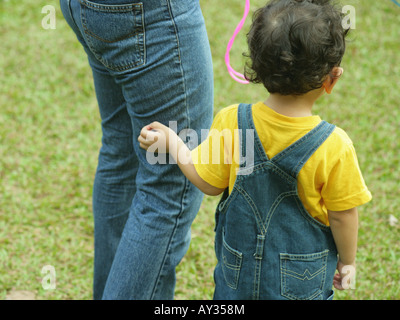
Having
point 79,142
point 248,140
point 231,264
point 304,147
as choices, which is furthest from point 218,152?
point 79,142

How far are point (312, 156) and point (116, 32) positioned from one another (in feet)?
2.16

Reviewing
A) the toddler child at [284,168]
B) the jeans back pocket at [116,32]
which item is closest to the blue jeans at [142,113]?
the jeans back pocket at [116,32]

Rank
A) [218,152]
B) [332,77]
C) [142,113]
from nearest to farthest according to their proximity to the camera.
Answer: [332,77]
[218,152]
[142,113]

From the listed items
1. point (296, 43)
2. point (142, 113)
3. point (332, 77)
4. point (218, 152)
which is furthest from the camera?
point (142, 113)

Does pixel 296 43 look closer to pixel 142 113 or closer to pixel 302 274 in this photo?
pixel 142 113

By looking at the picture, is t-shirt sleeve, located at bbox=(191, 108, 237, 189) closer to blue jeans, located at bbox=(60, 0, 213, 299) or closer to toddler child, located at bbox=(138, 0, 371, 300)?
toddler child, located at bbox=(138, 0, 371, 300)

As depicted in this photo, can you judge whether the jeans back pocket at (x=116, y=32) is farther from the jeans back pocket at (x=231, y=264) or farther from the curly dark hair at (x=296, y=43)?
the jeans back pocket at (x=231, y=264)

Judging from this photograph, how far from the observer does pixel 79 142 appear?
12.0 ft

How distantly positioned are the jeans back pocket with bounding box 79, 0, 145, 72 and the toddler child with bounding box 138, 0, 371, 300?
0.22m

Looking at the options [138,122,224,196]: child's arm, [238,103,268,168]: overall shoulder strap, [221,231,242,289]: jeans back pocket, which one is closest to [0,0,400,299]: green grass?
[221,231,242,289]: jeans back pocket

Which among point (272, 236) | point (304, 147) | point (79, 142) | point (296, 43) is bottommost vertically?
point (79, 142)
